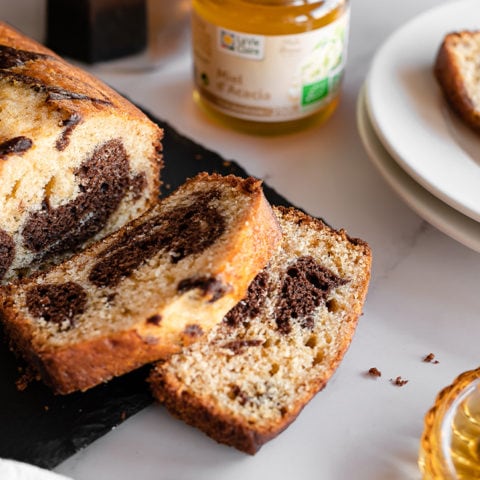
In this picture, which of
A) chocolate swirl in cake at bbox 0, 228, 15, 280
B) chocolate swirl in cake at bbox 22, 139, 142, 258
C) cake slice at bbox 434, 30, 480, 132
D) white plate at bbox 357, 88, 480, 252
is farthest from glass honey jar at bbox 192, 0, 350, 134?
chocolate swirl in cake at bbox 0, 228, 15, 280

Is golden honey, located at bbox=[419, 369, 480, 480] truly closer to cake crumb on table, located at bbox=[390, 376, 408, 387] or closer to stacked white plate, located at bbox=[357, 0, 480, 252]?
cake crumb on table, located at bbox=[390, 376, 408, 387]

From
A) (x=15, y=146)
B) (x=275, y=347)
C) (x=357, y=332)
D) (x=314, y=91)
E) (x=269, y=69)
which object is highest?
(x=15, y=146)

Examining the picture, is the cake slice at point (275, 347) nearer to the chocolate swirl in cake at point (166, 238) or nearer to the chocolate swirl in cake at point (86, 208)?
the chocolate swirl in cake at point (166, 238)

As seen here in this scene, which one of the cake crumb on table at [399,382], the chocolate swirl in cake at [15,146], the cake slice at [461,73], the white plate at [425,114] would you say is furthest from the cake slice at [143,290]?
the cake slice at [461,73]

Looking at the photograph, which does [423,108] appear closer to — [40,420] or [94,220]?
[94,220]

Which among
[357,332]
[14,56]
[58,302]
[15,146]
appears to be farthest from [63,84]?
[357,332]

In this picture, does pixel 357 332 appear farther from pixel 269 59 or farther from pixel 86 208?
pixel 269 59
